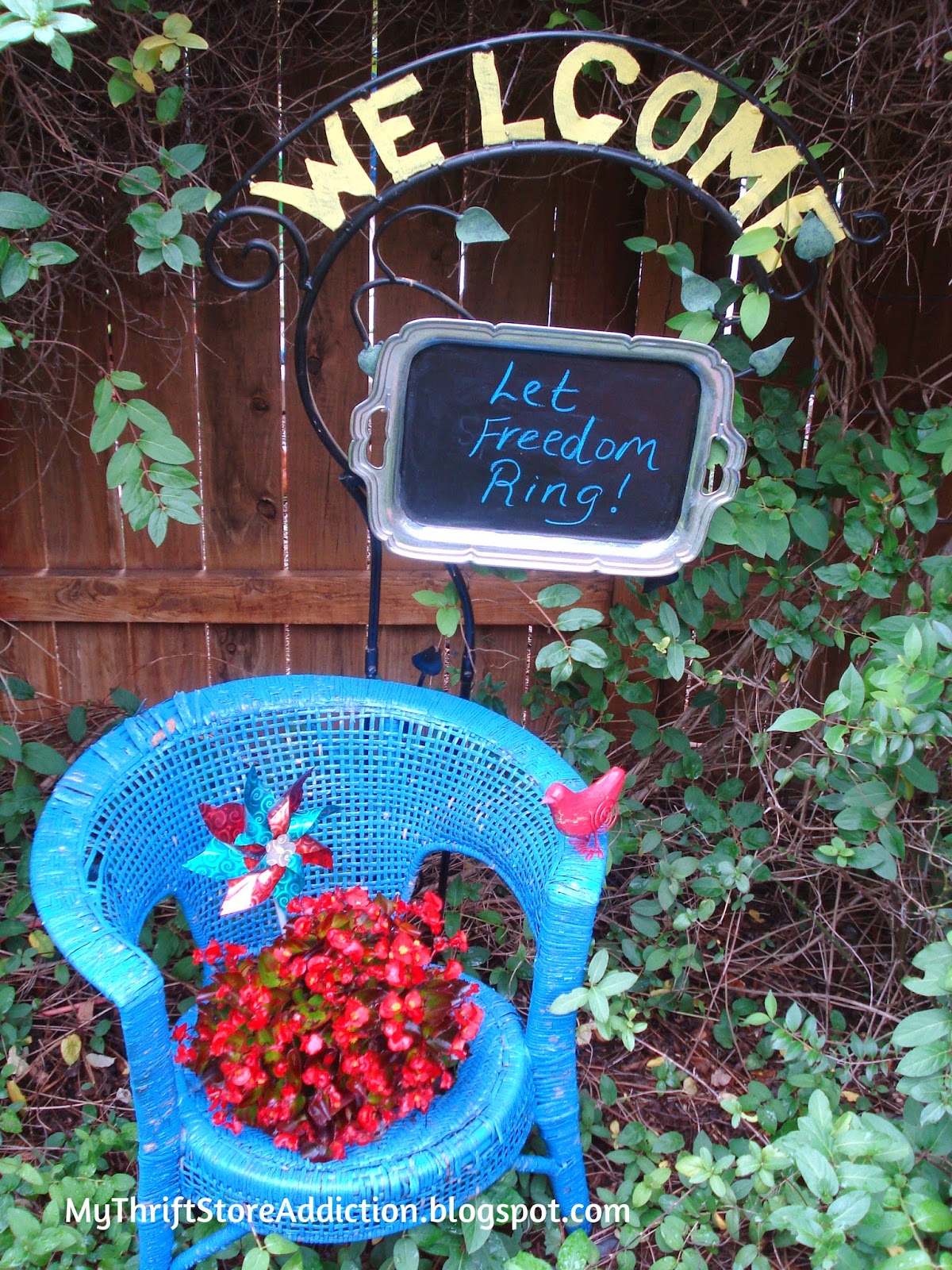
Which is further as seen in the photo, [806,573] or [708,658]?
[708,658]

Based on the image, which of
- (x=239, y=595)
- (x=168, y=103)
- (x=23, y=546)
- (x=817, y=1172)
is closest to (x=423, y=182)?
(x=168, y=103)

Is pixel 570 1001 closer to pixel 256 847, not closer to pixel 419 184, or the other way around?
pixel 256 847

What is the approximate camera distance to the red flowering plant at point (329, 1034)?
114cm

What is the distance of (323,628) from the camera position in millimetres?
2074

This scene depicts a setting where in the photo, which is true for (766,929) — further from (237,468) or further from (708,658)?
(237,468)

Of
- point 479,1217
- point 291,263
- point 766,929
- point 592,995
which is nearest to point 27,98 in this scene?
point 291,263

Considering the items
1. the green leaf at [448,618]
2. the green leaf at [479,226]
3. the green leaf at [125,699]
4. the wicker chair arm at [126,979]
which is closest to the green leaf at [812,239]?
the green leaf at [479,226]

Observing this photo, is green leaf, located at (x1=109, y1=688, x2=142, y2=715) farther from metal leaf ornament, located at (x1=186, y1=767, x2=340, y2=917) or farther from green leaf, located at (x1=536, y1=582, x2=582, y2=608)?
green leaf, located at (x1=536, y1=582, x2=582, y2=608)

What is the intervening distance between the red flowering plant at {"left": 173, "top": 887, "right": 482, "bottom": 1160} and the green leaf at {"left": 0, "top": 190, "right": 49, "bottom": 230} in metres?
1.10

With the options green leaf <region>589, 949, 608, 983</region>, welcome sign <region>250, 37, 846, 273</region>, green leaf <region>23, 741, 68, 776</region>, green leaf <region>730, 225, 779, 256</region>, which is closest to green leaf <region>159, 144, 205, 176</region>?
welcome sign <region>250, 37, 846, 273</region>

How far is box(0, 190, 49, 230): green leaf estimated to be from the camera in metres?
1.24

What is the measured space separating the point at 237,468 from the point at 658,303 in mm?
1007

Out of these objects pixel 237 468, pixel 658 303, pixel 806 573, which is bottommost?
pixel 806 573

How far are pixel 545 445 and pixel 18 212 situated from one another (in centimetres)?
84
